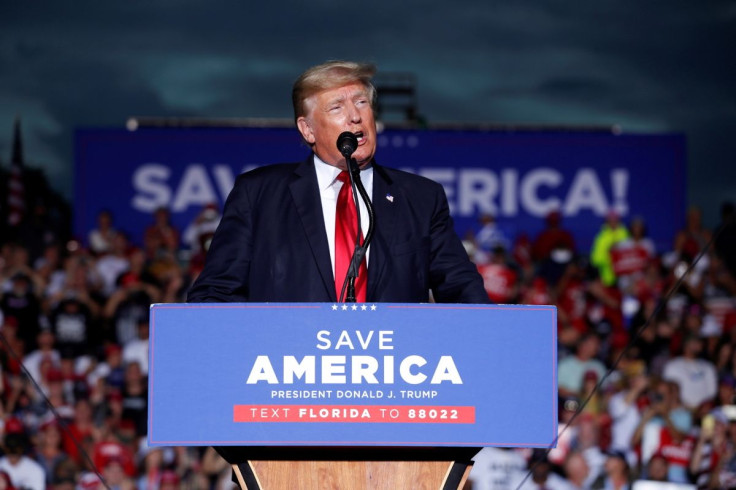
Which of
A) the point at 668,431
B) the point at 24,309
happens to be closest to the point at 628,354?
the point at 668,431

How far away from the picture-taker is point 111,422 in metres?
7.50

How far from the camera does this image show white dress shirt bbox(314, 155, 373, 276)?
2377 millimetres

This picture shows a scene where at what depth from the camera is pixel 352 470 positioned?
79.0 inches

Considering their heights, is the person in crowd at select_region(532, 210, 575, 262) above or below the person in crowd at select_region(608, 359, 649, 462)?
above

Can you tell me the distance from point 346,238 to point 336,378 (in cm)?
47

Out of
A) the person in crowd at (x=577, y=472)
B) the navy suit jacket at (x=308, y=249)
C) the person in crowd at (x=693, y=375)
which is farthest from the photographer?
the person in crowd at (x=693, y=375)

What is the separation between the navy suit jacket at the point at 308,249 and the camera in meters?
2.31

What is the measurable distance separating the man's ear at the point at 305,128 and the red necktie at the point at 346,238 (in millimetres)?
132

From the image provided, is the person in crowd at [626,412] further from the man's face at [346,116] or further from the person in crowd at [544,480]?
the man's face at [346,116]

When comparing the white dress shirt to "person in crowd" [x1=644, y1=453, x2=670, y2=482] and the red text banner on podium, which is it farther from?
"person in crowd" [x1=644, y1=453, x2=670, y2=482]

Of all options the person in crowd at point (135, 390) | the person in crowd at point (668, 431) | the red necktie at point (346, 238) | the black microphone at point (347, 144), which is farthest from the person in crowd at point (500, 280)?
the black microphone at point (347, 144)

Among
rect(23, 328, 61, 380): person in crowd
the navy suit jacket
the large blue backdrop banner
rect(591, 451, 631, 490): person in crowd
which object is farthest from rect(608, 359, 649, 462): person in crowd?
the navy suit jacket

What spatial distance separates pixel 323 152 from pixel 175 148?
996 centimetres

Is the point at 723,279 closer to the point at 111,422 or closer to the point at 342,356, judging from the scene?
the point at 111,422
